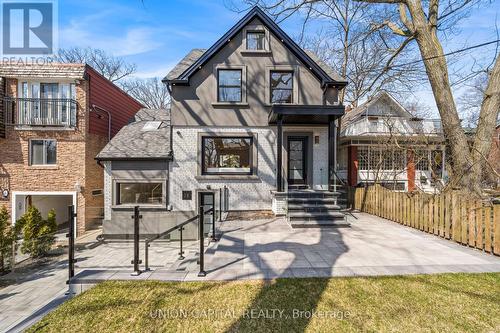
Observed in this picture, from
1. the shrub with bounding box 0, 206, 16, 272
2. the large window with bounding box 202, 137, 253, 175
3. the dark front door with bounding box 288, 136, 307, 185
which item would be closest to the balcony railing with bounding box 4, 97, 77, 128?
the shrub with bounding box 0, 206, 16, 272

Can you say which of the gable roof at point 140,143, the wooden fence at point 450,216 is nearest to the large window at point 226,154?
the gable roof at point 140,143

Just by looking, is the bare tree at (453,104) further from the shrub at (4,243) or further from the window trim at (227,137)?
the shrub at (4,243)

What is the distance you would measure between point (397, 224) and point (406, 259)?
376 centimetres

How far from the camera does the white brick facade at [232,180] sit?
1040 cm

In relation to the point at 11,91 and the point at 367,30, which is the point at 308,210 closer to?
the point at 367,30

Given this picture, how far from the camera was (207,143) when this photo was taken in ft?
34.8

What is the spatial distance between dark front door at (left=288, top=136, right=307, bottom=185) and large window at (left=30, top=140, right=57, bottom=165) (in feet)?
39.7

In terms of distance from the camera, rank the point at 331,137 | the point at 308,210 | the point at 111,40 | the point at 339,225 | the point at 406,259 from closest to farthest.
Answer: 1. the point at 406,259
2. the point at 339,225
3. the point at 308,210
4. the point at 331,137
5. the point at 111,40

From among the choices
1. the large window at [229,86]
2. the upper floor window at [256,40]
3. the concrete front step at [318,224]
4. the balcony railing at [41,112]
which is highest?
the upper floor window at [256,40]

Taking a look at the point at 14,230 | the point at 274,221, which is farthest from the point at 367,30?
the point at 14,230

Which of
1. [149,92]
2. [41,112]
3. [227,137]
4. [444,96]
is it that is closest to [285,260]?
[227,137]

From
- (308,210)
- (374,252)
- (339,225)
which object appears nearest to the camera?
(374,252)

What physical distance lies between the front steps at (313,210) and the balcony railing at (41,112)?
11781 millimetres

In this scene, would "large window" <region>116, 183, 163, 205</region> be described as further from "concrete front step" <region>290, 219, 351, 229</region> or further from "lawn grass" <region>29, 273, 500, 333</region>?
"lawn grass" <region>29, 273, 500, 333</region>
